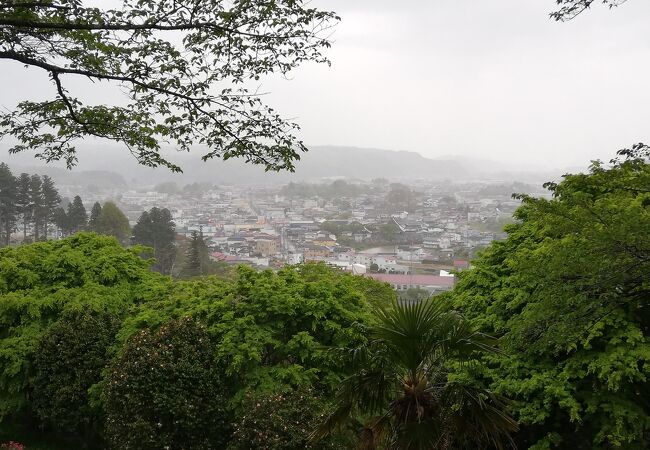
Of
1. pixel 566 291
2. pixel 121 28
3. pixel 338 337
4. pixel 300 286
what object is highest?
pixel 121 28

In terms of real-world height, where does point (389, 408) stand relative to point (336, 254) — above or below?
above

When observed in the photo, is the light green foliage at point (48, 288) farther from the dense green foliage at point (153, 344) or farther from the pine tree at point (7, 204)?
the pine tree at point (7, 204)

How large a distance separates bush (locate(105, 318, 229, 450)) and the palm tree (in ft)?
13.6

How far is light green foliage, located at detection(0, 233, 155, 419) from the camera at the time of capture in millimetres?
10438

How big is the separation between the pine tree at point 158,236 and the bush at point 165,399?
3038 centimetres

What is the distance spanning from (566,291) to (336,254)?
37370 millimetres

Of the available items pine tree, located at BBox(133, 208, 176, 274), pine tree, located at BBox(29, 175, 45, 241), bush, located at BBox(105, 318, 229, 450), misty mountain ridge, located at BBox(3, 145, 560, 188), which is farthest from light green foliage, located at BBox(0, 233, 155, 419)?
misty mountain ridge, located at BBox(3, 145, 560, 188)

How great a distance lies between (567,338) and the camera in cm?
603

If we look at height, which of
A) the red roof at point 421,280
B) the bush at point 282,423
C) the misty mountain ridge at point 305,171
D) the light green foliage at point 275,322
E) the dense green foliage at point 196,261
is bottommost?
the red roof at point 421,280

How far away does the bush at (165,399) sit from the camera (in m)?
A: 7.82

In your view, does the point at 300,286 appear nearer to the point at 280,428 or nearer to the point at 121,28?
the point at 280,428

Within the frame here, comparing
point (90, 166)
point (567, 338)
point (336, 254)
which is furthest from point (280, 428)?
point (90, 166)

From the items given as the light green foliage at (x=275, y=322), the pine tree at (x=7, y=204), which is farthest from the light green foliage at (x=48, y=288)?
the pine tree at (x=7, y=204)

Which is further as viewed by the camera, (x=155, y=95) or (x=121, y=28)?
(x=155, y=95)
